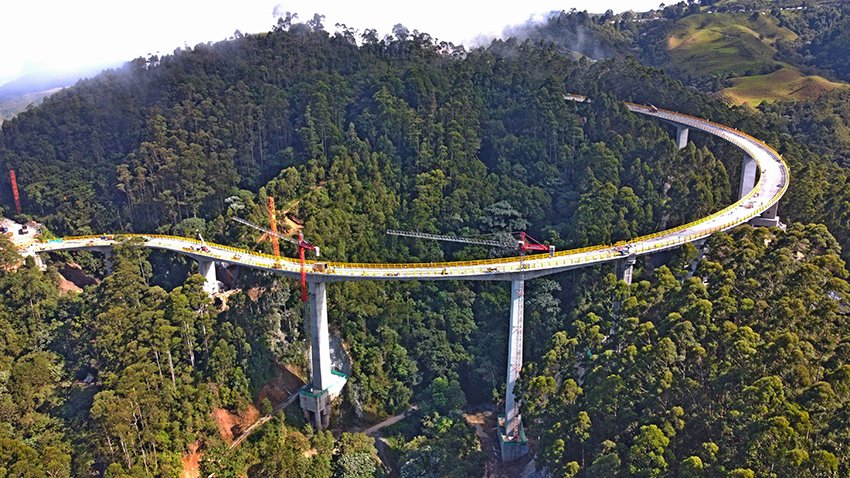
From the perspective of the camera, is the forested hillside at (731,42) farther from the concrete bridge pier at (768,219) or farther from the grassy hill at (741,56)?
the concrete bridge pier at (768,219)

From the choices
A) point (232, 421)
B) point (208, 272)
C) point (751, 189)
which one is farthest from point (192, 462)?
point (751, 189)

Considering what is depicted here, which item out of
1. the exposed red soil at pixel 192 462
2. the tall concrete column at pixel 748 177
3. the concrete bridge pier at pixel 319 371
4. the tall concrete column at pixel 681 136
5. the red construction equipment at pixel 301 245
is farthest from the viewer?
the tall concrete column at pixel 681 136

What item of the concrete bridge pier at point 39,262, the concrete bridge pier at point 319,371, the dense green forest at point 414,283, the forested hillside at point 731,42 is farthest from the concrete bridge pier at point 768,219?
the concrete bridge pier at point 39,262

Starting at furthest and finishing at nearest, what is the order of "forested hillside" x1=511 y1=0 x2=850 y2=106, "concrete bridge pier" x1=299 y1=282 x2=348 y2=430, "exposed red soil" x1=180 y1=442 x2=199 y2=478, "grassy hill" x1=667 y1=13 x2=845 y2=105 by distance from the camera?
"forested hillside" x1=511 y1=0 x2=850 y2=106
"grassy hill" x1=667 y1=13 x2=845 y2=105
"concrete bridge pier" x1=299 y1=282 x2=348 y2=430
"exposed red soil" x1=180 y1=442 x2=199 y2=478

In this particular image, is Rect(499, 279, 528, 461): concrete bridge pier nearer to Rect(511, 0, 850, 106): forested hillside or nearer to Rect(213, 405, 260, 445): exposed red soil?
Rect(213, 405, 260, 445): exposed red soil

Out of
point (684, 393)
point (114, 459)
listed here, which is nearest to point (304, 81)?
point (114, 459)

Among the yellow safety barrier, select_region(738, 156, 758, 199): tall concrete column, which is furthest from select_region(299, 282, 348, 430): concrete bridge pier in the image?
select_region(738, 156, 758, 199): tall concrete column

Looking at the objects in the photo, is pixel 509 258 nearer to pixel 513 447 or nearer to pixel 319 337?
pixel 513 447
